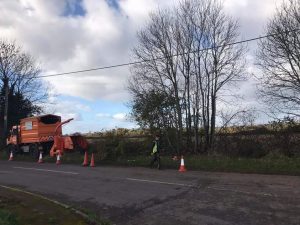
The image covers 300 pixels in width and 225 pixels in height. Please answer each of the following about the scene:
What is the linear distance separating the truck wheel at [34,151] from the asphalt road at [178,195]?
13.8 metres

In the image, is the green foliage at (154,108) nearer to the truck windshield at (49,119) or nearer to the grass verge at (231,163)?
the grass verge at (231,163)

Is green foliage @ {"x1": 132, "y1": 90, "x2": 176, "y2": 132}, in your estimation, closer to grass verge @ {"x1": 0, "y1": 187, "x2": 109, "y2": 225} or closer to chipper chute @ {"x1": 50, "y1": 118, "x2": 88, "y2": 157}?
chipper chute @ {"x1": 50, "y1": 118, "x2": 88, "y2": 157}

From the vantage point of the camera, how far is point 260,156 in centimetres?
2514

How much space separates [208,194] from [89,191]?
4.28m

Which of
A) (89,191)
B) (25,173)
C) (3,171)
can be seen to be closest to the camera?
(89,191)

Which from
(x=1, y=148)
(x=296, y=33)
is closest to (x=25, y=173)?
(x=296, y=33)

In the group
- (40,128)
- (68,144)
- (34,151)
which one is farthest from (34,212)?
(34,151)

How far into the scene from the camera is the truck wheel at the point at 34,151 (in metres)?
35.9

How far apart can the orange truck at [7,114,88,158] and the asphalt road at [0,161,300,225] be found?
11464mm

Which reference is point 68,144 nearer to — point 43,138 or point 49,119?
point 43,138

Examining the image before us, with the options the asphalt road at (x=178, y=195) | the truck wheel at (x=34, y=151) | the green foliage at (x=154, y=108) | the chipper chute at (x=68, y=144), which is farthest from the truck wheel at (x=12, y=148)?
the asphalt road at (x=178, y=195)

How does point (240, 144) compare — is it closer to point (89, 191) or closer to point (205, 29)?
point (205, 29)

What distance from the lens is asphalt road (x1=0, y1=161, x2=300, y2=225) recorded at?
1162cm

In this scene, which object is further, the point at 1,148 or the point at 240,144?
the point at 1,148
